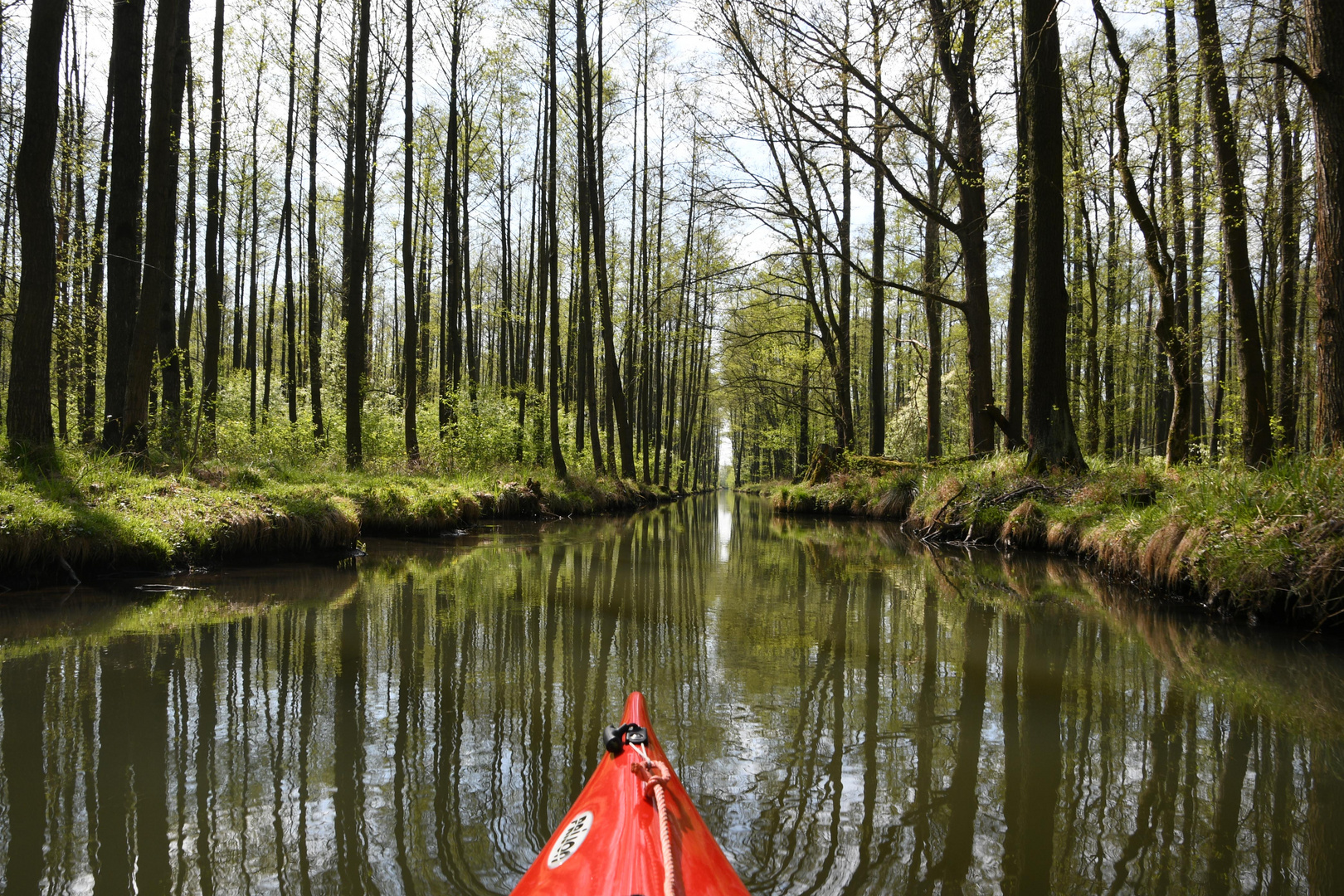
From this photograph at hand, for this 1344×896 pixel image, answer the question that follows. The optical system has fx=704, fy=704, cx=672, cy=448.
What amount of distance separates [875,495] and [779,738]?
13.4 metres

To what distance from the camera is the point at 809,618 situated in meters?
5.90

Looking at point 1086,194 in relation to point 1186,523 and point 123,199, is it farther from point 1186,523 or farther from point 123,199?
point 123,199

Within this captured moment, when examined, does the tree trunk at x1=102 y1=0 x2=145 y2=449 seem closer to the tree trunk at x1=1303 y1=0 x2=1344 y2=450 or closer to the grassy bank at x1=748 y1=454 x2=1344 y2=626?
the grassy bank at x1=748 y1=454 x2=1344 y2=626

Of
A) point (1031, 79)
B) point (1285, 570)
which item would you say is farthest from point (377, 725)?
point (1031, 79)

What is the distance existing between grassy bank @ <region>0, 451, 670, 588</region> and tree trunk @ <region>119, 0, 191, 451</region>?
37.8 inches

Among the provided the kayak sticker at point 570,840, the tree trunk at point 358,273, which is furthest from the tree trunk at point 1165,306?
the tree trunk at point 358,273

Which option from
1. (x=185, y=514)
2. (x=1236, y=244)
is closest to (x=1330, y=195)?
(x=1236, y=244)

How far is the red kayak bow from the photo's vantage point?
1353mm

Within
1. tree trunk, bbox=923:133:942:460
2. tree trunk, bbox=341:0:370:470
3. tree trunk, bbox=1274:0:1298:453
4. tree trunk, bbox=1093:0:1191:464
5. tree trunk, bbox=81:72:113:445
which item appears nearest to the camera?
tree trunk, bbox=1093:0:1191:464

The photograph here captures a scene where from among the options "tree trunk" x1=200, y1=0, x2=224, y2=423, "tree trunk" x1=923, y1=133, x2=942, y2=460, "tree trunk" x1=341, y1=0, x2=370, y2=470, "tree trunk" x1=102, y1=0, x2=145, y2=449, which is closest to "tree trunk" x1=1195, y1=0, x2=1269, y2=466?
"tree trunk" x1=923, y1=133, x2=942, y2=460

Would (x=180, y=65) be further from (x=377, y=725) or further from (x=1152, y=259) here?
(x=1152, y=259)

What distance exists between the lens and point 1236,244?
369 inches

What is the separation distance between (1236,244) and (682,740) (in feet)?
34.6

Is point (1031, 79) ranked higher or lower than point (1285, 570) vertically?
higher
